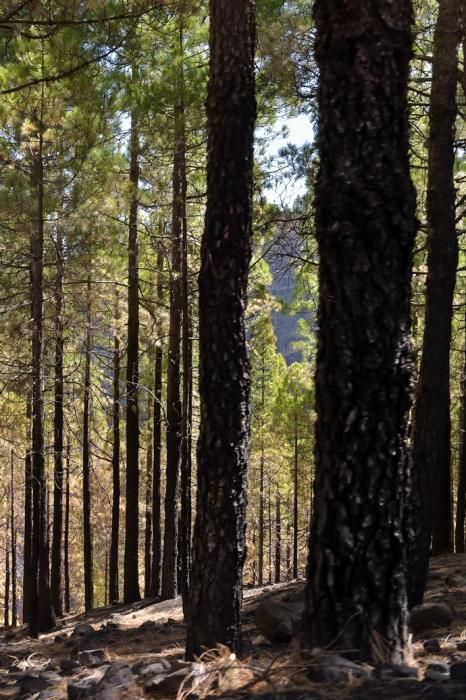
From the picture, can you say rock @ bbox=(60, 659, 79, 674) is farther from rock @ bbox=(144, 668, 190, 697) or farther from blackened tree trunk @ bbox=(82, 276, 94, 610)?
blackened tree trunk @ bbox=(82, 276, 94, 610)

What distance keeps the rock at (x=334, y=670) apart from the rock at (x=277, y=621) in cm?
281

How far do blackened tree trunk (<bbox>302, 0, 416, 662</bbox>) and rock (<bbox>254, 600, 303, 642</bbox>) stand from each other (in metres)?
2.58

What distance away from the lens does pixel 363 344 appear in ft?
9.95

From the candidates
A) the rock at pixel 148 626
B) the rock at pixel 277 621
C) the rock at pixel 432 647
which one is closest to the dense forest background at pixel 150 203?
the rock at pixel 148 626

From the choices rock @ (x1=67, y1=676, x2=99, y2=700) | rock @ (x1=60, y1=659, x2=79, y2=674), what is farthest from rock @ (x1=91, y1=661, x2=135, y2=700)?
rock @ (x1=60, y1=659, x2=79, y2=674)

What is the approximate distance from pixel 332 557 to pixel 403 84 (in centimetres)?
220

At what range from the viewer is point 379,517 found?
2977 mm

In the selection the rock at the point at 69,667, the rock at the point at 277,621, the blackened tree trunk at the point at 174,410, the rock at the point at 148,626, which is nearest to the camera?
the rock at the point at 69,667

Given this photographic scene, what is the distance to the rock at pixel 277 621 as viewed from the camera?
5.48 meters

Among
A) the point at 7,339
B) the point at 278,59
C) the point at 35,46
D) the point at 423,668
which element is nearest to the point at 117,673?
the point at 423,668

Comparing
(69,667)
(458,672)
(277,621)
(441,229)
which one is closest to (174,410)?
(441,229)

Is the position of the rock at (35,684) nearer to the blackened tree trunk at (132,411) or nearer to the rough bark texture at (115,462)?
the blackened tree trunk at (132,411)

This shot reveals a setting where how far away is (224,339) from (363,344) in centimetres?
224

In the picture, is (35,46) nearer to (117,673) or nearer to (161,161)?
(161,161)
